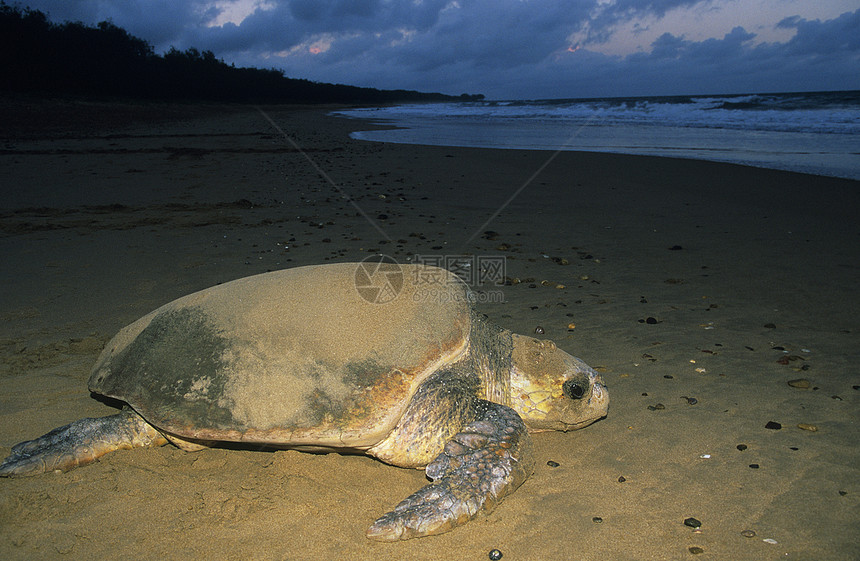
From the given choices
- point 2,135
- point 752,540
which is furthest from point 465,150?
point 2,135

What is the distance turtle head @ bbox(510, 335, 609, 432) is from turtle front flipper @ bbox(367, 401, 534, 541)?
0.31m

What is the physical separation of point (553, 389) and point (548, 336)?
4.14 ft

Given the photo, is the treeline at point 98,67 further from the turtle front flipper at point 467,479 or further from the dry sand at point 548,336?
the turtle front flipper at point 467,479

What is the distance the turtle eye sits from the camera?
283cm

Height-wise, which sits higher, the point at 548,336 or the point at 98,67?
the point at 98,67

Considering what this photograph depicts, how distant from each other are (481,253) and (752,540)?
455cm

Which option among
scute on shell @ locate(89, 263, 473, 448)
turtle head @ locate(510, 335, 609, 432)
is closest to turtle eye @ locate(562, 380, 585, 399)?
turtle head @ locate(510, 335, 609, 432)

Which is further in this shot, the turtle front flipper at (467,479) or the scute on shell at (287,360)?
the scute on shell at (287,360)

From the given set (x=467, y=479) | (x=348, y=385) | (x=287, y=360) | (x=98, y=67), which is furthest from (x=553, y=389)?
(x=98, y=67)

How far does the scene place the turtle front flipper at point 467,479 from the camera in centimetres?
216

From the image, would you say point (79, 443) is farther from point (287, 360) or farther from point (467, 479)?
point (467, 479)

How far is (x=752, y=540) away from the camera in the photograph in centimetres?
208

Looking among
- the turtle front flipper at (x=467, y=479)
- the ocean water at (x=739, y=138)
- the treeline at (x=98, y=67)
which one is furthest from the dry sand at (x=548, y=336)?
the treeline at (x=98, y=67)

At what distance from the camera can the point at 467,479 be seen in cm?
232
